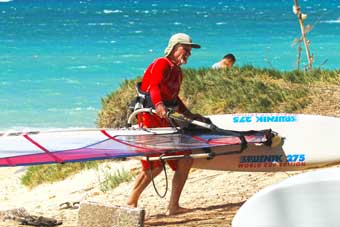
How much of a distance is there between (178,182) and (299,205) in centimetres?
498

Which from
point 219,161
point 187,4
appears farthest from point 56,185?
point 187,4

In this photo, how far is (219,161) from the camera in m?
8.79

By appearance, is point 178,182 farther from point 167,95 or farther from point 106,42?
point 106,42

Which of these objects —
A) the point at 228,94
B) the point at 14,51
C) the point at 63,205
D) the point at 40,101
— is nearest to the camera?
the point at 63,205

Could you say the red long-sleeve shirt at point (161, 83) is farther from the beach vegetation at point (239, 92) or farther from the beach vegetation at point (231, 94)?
the beach vegetation at point (239, 92)

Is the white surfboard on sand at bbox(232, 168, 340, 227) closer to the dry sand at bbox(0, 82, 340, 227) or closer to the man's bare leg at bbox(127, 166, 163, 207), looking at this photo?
the dry sand at bbox(0, 82, 340, 227)

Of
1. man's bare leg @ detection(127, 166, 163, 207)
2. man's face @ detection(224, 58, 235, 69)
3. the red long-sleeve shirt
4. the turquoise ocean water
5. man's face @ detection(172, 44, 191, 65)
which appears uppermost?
the turquoise ocean water

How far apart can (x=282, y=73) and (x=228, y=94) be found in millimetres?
1347

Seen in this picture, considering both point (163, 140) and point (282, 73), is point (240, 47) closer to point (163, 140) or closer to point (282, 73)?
point (282, 73)

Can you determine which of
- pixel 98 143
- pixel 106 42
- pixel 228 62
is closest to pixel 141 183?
pixel 98 143

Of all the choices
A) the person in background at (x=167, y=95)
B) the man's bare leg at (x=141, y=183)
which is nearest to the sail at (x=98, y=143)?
the person in background at (x=167, y=95)

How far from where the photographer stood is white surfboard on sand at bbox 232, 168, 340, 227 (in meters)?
3.36

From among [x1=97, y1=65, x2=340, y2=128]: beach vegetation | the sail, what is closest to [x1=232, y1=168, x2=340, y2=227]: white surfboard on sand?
the sail

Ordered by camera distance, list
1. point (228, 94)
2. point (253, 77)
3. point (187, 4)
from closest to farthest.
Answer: point (228, 94) → point (253, 77) → point (187, 4)
